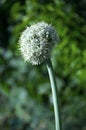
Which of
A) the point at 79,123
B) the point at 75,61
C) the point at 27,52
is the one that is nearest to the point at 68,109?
the point at 79,123

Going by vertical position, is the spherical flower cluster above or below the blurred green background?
below

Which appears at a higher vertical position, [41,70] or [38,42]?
[41,70]

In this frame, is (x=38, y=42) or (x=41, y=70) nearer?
(x=38, y=42)

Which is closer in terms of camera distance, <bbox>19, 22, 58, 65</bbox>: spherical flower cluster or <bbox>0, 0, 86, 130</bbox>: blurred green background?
<bbox>19, 22, 58, 65</bbox>: spherical flower cluster
